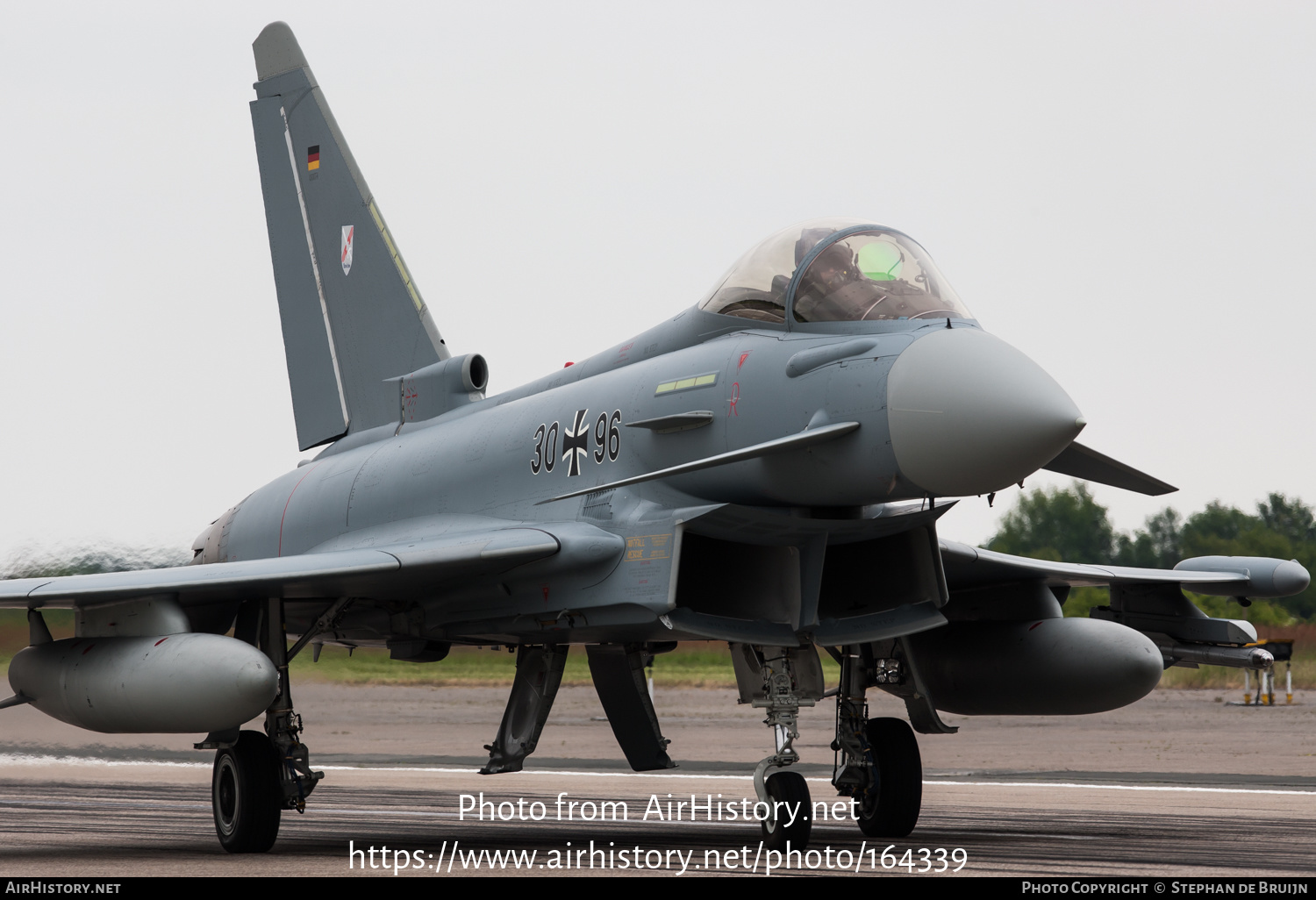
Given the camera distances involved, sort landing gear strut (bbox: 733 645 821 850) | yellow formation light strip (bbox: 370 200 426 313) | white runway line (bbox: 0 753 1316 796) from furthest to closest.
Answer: white runway line (bbox: 0 753 1316 796), yellow formation light strip (bbox: 370 200 426 313), landing gear strut (bbox: 733 645 821 850)

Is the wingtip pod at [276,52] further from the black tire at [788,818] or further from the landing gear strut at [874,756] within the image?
the black tire at [788,818]

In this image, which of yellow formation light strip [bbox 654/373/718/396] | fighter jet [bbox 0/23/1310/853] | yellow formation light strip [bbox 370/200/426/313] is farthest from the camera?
yellow formation light strip [bbox 370/200/426/313]

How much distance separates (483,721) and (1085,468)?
711 inches

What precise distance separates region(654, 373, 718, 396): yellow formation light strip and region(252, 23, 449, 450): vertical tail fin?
4.12 m

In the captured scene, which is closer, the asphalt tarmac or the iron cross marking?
the asphalt tarmac

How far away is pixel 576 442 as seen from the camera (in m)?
8.98

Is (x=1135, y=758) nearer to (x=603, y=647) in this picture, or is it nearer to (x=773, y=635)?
(x=603, y=647)

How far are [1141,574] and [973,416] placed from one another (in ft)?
14.3

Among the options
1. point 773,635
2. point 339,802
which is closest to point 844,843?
point 773,635

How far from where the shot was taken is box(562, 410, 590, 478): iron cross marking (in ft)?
29.2

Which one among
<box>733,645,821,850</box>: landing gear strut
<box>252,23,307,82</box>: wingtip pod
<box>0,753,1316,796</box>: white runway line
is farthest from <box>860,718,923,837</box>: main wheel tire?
<box>252,23,307,82</box>: wingtip pod

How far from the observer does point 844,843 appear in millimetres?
8898

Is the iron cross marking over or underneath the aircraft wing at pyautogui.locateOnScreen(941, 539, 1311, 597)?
over

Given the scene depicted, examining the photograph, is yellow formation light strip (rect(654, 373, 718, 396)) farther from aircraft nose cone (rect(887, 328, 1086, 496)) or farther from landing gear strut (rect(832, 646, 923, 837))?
landing gear strut (rect(832, 646, 923, 837))
